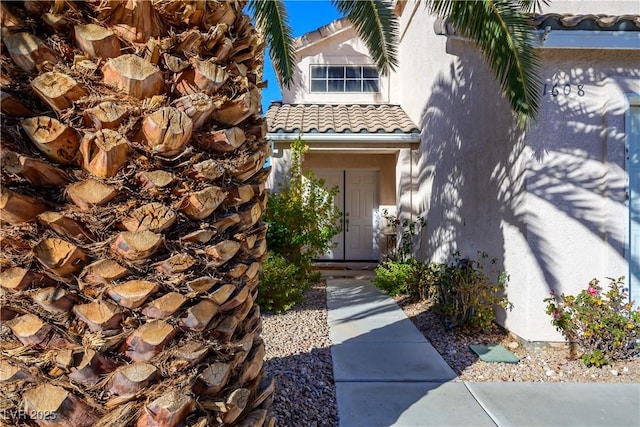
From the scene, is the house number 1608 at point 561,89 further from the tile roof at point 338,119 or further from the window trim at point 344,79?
the window trim at point 344,79

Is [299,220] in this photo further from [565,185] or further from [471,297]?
[565,185]

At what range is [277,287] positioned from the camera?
709 centimetres

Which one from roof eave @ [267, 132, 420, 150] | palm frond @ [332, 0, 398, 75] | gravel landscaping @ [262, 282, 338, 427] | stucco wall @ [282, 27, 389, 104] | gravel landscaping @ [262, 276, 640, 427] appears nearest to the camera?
gravel landscaping @ [262, 282, 338, 427]

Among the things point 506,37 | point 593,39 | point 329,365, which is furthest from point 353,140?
point 329,365

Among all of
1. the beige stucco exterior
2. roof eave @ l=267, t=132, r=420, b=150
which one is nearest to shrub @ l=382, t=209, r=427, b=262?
roof eave @ l=267, t=132, r=420, b=150

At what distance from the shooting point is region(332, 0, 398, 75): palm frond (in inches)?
217

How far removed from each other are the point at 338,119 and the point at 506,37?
6.99 metres

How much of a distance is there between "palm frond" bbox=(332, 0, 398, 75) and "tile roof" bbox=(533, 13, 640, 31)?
2.02m

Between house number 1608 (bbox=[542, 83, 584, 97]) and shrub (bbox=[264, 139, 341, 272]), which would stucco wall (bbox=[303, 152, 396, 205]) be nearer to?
shrub (bbox=[264, 139, 341, 272])

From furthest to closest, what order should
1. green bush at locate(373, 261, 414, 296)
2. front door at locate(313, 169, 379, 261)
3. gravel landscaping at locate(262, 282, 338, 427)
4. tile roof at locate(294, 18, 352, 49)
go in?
front door at locate(313, 169, 379, 261) < tile roof at locate(294, 18, 352, 49) < green bush at locate(373, 261, 414, 296) < gravel landscaping at locate(262, 282, 338, 427)

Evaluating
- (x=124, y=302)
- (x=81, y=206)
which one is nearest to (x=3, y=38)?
(x=81, y=206)

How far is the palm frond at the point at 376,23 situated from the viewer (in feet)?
18.1

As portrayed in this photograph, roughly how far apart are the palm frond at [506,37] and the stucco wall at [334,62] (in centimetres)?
846

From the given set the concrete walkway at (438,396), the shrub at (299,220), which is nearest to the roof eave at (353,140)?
the shrub at (299,220)
